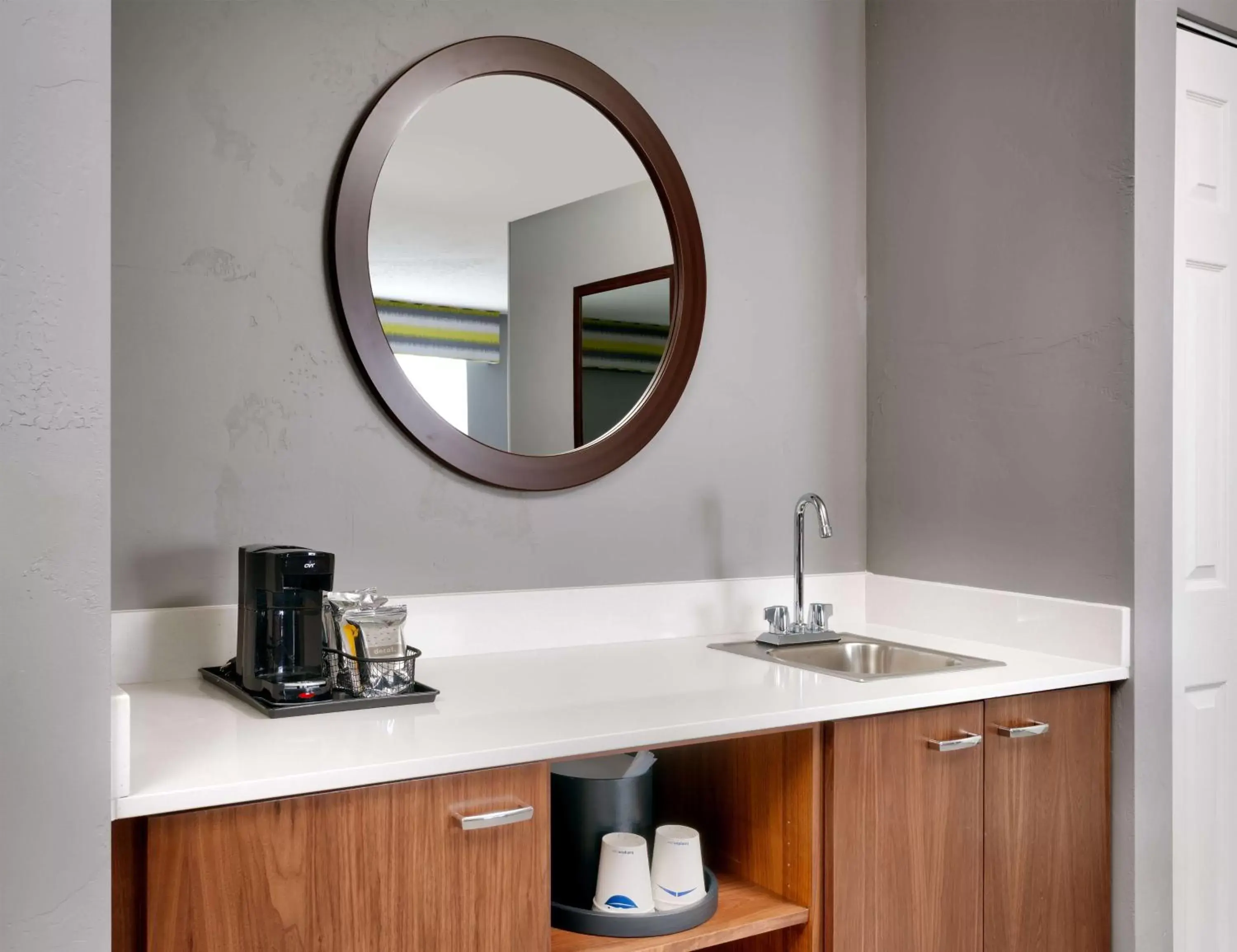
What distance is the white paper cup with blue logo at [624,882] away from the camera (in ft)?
4.91

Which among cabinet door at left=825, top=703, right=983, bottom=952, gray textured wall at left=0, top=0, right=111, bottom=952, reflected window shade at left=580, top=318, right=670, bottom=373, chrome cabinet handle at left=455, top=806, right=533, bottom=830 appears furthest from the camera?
reflected window shade at left=580, top=318, right=670, bottom=373

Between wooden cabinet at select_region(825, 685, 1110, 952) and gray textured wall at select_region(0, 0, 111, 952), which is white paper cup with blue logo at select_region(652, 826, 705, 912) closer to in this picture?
wooden cabinet at select_region(825, 685, 1110, 952)

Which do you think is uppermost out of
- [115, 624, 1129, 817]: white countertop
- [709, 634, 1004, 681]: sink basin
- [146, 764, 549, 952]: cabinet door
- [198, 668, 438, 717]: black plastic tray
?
[198, 668, 438, 717]: black plastic tray

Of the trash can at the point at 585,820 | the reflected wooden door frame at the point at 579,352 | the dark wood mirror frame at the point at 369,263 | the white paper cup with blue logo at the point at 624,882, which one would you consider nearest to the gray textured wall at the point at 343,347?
the dark wood mirror frame at the point at 369,263

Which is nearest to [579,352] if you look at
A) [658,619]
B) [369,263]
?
[369,263]

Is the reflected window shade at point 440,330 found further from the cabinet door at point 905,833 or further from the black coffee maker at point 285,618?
the cabinet door at point 905,833

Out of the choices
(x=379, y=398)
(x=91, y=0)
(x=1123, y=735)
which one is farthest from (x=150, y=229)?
(x=1123, y=735)

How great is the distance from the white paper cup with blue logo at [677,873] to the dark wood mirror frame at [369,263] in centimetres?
74

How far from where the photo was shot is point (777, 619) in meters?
2.11

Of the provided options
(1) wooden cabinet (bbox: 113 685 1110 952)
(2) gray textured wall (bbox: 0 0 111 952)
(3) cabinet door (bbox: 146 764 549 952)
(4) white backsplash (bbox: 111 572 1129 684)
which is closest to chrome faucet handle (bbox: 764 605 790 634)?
(4) white backsplash (bbox: 111 572 1129 684)

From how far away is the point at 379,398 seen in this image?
6.11ft

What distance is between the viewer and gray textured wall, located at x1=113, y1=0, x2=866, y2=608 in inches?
66.7

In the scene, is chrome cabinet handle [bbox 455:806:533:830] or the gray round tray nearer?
chrome cabinet handle [bbox 455:806:533:830]

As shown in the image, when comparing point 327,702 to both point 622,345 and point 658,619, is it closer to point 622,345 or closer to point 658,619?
point 658,619
